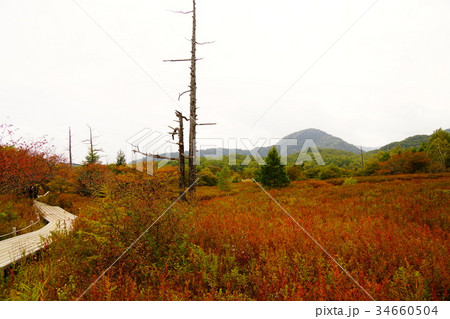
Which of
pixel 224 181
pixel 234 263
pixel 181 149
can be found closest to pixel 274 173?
pixel 224 181

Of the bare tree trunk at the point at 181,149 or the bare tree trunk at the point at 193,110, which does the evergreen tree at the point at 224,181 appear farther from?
the bare tree trunk at the point at 193,110

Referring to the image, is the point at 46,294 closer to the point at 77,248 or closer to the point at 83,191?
the point at 77,248

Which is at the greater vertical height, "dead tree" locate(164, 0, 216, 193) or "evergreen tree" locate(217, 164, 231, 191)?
"dead tree" locate(164, 0, 216, 193)

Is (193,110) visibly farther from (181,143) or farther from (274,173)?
(274,173)

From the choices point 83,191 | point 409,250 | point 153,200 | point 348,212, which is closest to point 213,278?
point 153,200

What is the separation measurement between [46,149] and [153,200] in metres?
17.1

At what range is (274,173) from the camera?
58.1ft

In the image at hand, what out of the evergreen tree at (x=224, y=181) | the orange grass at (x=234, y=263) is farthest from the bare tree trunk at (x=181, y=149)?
the evergreen tree at (x=224, y=181)

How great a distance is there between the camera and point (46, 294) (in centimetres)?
253

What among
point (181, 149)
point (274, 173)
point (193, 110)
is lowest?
point (274, 173)

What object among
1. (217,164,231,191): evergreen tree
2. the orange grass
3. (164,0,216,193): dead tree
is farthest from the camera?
(217,164,231,191): evergreen tree

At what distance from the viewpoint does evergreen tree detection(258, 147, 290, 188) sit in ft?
57.7
